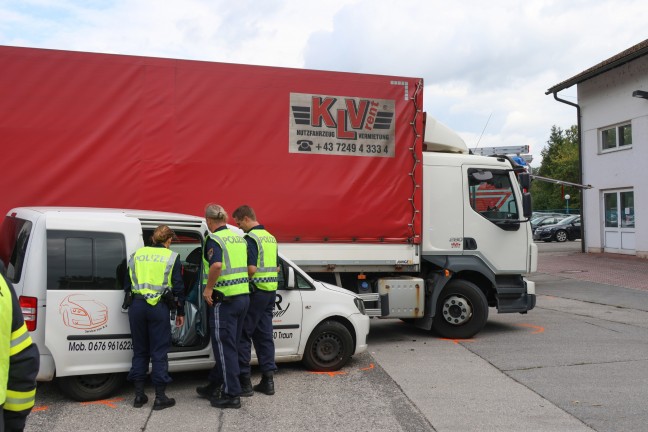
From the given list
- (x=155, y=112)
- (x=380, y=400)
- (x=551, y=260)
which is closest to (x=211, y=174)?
(x=155, y=112)

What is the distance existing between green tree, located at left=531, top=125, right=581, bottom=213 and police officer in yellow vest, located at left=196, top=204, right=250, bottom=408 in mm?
49359

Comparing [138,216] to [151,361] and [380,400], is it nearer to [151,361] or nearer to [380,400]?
[151,361]

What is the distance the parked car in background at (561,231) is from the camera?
101ft

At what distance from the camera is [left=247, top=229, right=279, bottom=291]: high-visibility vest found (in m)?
5.62

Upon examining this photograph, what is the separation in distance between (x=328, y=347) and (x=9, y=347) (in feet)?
14.9

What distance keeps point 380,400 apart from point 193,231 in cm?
242

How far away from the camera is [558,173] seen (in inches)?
2274

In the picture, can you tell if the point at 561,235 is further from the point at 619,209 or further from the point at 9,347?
the point at 9,347

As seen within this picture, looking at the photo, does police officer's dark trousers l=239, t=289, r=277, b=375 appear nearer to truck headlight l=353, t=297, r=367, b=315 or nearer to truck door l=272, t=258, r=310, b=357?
truck door l=272, t=258, r=310, b=357

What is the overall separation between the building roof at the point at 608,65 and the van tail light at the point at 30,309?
19.2 metres

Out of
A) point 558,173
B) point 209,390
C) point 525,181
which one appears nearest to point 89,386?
point 209,390

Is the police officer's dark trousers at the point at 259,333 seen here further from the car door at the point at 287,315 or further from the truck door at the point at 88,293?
the truck door at the point at 88,293

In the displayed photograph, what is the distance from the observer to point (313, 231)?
7.26 meters

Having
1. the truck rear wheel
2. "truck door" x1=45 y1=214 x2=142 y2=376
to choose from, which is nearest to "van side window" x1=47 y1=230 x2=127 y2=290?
"truck door" x1=45 y1=214 x2=142 y2=376
